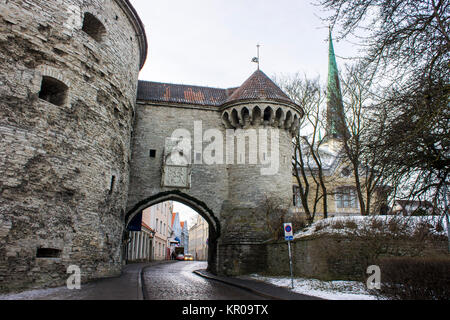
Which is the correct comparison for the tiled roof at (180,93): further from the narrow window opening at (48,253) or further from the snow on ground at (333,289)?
the snow on ground at (333,289)

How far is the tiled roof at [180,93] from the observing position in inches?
703

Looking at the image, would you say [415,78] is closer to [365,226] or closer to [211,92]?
[365,226]

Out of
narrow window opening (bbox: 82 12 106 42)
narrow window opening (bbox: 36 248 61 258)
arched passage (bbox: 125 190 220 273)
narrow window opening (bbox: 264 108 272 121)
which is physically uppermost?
narrow window opening (bbox: 82 12 106 42)

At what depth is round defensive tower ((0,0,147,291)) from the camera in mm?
8742

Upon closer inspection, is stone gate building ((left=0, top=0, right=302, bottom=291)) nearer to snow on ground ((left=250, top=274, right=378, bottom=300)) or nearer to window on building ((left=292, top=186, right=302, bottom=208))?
snow on ground ((left=250, top=274, right=378, bottom=300))

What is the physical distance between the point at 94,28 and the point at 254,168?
28.4 feet

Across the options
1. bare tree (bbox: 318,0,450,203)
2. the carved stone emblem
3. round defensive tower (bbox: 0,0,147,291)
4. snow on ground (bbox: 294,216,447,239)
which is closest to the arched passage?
the carved stone emblem

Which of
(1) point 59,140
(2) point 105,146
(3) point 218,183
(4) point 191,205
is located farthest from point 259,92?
(1) point 59,140

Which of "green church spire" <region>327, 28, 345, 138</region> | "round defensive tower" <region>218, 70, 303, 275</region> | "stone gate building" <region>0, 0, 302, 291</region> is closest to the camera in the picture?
"stone gate building" <region>0, 0, 302, 291</region>

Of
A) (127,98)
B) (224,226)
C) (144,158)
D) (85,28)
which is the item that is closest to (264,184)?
(224,226)

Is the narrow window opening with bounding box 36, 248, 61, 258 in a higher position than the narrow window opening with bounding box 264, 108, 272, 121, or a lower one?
lower

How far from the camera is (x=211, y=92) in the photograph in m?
19.8

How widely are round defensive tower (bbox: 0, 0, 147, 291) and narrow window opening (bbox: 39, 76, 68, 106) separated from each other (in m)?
0.03

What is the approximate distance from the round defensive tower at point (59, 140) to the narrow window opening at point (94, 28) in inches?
1.3
